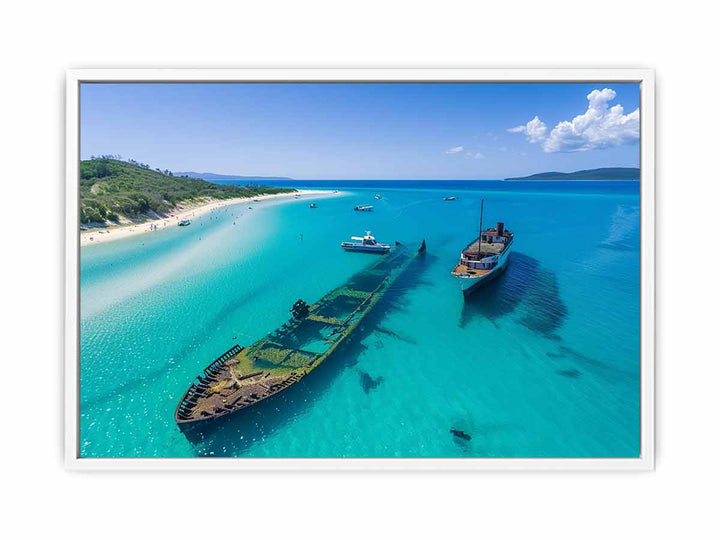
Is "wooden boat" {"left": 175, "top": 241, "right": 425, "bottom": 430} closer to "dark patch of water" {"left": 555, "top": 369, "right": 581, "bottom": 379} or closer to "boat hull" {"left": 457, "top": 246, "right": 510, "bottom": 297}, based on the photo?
"boat hull" {"left": 457, "top": 246, "right": 510, "bottom": 297}

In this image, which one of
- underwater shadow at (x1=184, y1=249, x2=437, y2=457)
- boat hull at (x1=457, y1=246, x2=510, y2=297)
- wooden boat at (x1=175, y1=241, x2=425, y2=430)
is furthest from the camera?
boat hull at (x1=457, y1=246, x2=510, y2=297)

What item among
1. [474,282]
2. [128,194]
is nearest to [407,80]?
[474,282]

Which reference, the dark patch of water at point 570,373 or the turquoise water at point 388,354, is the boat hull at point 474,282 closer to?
the turquoise water at point 388,354

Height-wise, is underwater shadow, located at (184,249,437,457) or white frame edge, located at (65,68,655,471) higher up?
white frame edge, located at (65,68,655,471)

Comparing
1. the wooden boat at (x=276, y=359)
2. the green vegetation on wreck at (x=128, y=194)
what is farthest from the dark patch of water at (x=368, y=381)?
the green vegetation on wreck at (x=128, y=194)

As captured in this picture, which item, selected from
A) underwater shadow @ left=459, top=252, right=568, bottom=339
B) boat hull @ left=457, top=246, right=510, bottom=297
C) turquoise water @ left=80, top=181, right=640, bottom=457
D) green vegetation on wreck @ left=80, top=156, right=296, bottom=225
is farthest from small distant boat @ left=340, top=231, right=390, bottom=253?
green vegetation on wreck @ left=80, top=156, right=296, bottom=225

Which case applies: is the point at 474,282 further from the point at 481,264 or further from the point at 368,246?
the point at 368,246
